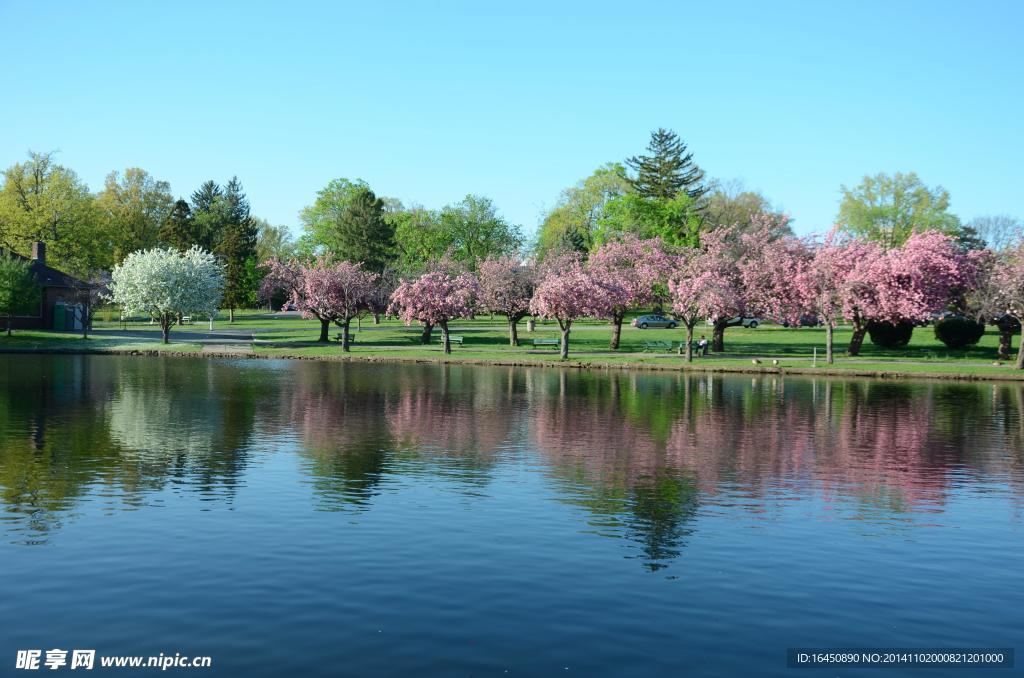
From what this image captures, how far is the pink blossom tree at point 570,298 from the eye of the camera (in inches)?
2940

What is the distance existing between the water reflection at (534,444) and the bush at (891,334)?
27.8 metres

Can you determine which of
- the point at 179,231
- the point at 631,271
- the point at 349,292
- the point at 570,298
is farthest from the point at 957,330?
the point at 179,231

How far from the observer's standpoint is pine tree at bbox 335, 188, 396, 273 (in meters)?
116

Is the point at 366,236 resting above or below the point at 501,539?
above

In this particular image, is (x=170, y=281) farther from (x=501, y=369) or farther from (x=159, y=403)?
(x=159, y=403)

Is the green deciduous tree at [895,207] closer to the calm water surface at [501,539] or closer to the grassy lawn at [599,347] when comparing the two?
the grassy lawn at [599,347]

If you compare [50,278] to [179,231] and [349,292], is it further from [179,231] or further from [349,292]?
[349,292]

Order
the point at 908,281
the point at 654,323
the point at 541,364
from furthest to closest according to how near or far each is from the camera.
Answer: the point at 654,323 < the point at 908,281 < the point at 541,364

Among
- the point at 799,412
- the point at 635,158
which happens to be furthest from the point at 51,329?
the point at 799,412

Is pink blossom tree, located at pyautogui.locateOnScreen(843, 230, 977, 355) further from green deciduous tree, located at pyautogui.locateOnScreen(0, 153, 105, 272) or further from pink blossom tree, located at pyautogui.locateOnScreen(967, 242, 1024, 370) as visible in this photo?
green deciduous tree, located at pyautogui.locateOnScreen(0, 153, 105, 272)

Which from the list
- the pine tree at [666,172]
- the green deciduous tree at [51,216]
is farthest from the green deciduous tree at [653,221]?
the green deciduous tree at [51,216]

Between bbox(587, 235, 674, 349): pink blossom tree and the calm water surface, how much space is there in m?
42.7

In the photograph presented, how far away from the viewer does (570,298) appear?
245ft

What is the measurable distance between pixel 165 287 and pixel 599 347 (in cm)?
4378
